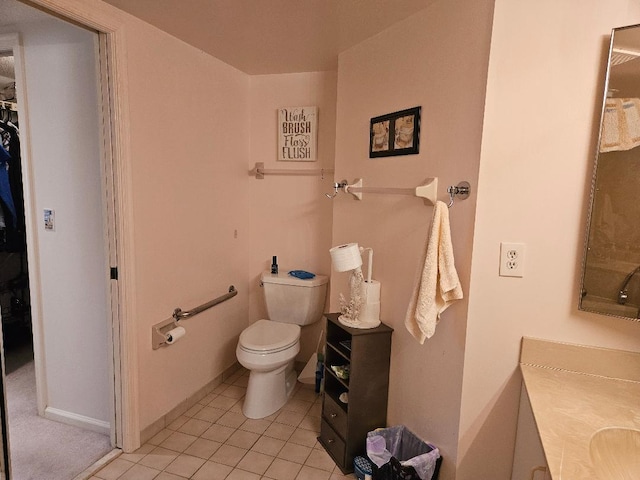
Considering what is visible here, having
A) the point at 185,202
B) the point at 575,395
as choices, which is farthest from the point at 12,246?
the point at 575,395

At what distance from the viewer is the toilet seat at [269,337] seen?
225cm

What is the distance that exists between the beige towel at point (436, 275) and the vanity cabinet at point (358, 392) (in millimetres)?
434

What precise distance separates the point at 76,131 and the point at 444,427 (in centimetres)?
230

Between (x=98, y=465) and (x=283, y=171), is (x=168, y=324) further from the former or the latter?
(x=283, y=171)

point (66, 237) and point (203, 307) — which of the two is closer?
point (66, 237)

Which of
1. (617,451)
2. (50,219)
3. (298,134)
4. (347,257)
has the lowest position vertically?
(617,451)

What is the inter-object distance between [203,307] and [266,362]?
0.55 meters

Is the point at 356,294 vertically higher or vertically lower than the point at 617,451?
higher

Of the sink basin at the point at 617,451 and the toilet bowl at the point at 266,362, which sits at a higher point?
the sink basin at the point at 617,451

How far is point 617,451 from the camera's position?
1.02 meters

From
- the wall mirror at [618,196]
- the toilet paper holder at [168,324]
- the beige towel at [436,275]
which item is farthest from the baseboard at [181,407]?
the wall mirror at [618,196]

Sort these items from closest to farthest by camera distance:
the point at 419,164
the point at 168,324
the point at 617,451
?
the point at 617,451
the point at 419,164
the point at 168,324

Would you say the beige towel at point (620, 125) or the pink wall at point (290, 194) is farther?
the pink wall at point (290, 194)

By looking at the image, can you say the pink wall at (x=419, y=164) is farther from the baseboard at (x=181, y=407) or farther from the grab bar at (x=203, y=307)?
the baseboard at (x=181, y=407)
